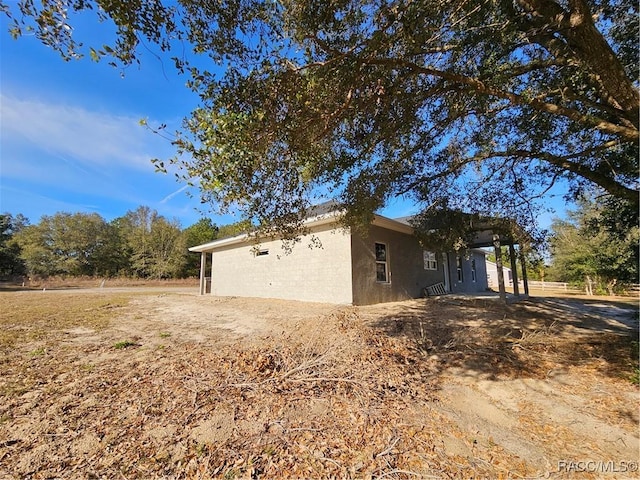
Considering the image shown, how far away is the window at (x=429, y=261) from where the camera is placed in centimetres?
1296

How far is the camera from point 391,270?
1089 cm

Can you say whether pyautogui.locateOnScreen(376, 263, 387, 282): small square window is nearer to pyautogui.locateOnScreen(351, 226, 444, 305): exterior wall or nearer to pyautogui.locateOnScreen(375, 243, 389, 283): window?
pyautogui.locateOnScreen(375, 243, 389, 283): window

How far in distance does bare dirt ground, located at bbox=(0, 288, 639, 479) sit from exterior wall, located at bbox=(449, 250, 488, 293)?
30.2 feet

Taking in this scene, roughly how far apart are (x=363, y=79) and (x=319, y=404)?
12.3 ft

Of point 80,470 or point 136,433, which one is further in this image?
point 136,433

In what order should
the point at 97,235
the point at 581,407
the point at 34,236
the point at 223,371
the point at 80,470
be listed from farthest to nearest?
the point at 97,235 < the point at 34,236 < the point at 223,371 < the point at 581,407 < the point at 80,470

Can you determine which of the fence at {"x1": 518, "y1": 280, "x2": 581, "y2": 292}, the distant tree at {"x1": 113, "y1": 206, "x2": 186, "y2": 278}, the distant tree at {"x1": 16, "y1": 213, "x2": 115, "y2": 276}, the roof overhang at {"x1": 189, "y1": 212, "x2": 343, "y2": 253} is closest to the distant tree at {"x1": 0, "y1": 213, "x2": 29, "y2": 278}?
the distant tree at {"x1": 16, "y1": 213, "x2": 115, "y2": 276}

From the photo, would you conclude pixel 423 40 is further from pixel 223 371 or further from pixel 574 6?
pixel 223 371

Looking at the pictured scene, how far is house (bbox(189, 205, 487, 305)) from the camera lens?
31.2 feet

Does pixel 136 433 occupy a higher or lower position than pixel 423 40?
lower

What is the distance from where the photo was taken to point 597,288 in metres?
17.1

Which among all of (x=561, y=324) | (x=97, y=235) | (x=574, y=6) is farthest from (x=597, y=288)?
(x=97, y=235)

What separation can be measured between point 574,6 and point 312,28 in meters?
2.42

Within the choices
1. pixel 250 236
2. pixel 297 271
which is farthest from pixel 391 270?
pixel 250 236
